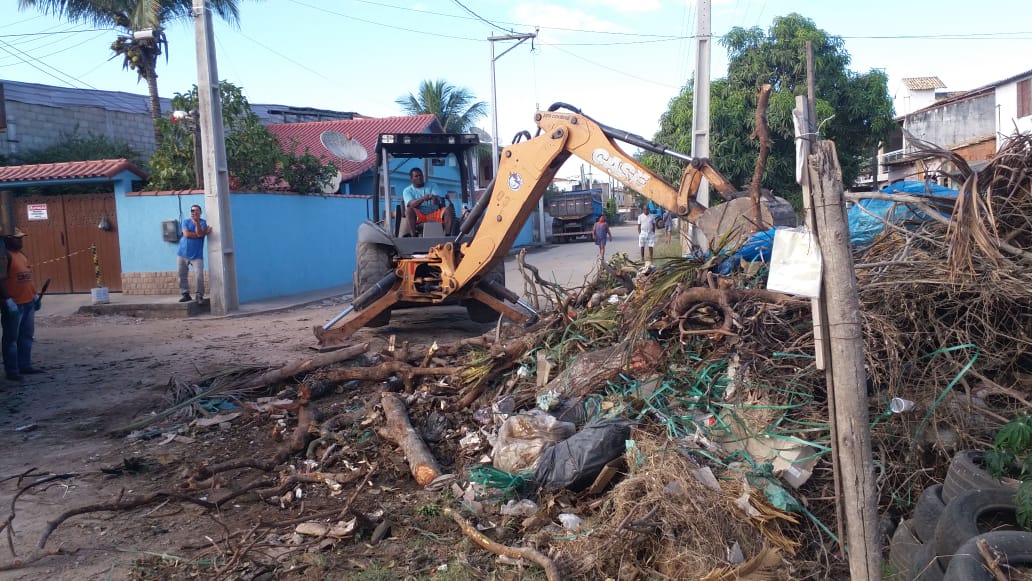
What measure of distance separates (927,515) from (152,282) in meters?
14.8

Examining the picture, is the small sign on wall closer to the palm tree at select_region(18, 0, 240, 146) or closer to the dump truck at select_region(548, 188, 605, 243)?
the palm tree at select_region(18, 0, 240, 146)

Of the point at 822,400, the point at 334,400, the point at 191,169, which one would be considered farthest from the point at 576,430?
the point at 191,169

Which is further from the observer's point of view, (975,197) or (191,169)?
(191,169)

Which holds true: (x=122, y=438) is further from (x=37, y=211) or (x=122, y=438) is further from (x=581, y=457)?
(x=37, y=211)

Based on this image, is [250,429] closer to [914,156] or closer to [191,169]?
[914,156]

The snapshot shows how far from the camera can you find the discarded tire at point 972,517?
3088mm

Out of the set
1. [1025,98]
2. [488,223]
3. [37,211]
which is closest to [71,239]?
[37,211]

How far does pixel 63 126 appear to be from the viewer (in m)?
23.8

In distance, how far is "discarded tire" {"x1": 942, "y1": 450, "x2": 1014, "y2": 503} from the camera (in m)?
3.33

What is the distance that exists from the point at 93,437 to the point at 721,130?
51.0ft

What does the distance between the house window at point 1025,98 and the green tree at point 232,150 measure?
20.0 m

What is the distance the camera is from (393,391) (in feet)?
21.9

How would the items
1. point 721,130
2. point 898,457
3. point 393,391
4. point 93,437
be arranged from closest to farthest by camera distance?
point 898,457, point 93,437, point 393,391, point 721,130

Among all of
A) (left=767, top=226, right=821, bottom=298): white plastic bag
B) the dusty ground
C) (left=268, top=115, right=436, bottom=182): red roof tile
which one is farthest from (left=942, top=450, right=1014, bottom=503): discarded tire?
(left=268, top=115, right=436, bottom=182): red roof tile
